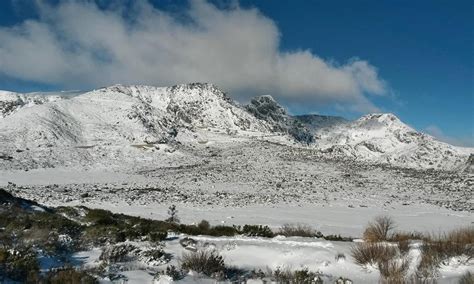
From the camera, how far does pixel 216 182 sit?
5059 cm

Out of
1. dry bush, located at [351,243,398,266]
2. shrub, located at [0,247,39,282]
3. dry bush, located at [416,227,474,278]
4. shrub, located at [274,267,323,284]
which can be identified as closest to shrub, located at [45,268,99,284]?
shrub, located at [0,247,39,282]

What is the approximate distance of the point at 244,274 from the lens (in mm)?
8680

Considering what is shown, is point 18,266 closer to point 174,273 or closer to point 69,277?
point 69,277

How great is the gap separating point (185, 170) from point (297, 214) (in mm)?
34103

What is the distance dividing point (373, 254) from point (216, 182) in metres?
42.4

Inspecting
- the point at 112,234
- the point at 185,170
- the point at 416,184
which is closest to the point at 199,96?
the point at 185,170

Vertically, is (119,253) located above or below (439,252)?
below

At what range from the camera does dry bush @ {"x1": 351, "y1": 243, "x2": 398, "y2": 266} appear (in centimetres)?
848

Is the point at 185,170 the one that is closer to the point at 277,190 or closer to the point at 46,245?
the point at 277,190

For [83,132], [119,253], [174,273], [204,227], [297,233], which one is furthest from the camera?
[83,132]

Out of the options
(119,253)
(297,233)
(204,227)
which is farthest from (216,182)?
(119,253)

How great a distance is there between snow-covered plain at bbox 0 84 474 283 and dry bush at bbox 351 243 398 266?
0.23 meters

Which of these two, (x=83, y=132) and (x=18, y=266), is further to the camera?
(x=83, y=132)

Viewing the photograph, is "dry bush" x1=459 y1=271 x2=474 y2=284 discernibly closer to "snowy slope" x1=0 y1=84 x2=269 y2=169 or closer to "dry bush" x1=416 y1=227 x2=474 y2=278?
"dry bush" x1=416 y1=227 x2=474 y2=278
